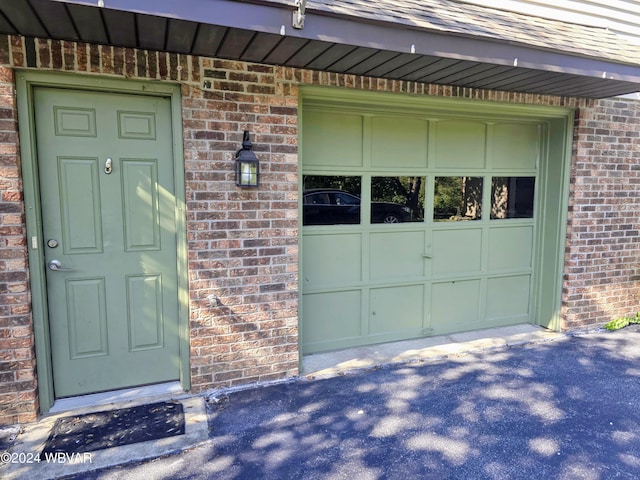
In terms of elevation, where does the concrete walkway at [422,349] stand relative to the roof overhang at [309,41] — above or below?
below

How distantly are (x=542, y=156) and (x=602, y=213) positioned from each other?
32.7 inches

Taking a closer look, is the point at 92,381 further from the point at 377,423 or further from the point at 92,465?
the point at 377,423

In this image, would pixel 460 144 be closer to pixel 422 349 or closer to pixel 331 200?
pixel 331 200

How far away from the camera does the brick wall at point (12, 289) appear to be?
249cm

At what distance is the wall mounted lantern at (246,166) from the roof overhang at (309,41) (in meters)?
0.58

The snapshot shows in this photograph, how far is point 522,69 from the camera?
9.81 feet

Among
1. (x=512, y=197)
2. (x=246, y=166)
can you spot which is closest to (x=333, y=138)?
(x=246, y=166)

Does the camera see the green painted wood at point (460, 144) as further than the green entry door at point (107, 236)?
Yes

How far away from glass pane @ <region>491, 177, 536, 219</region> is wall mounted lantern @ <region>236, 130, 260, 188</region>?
8.25 ft

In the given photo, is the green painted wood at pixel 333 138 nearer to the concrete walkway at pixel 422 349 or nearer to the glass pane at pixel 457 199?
the glass pane at pixel 457 199

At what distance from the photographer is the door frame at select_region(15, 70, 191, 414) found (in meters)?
2.58

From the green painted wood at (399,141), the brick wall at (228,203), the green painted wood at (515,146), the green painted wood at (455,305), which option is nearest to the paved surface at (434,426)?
the brick wall at (228,203)

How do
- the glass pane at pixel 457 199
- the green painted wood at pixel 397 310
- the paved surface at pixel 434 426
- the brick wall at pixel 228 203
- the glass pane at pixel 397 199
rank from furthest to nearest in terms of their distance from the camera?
1. the glass pane at pixel 457 199
2. the green painted wood at pixel 397 310
3. the glass pane at pixel 397 199
4. the brick wall at pixel 228 203
5. the paved surface at pixel 434 426

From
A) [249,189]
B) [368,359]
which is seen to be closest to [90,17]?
[249,189]
